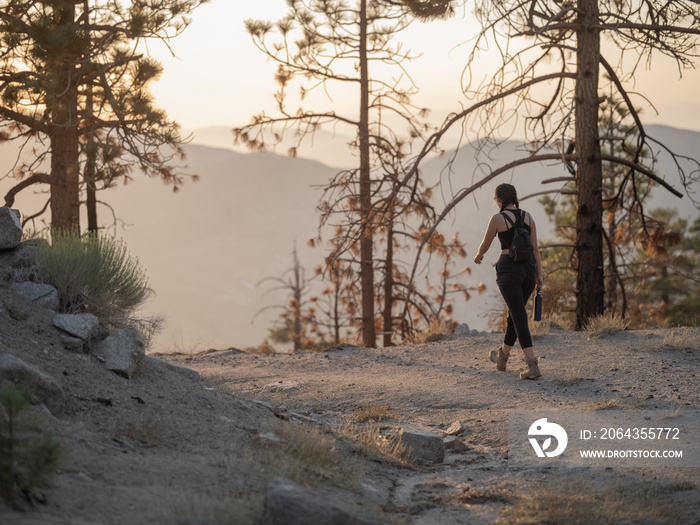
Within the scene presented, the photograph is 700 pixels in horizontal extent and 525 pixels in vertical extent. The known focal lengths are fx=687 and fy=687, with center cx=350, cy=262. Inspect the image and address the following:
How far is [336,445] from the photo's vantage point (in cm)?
536

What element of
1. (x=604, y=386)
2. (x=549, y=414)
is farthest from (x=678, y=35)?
(x=549, y=414)

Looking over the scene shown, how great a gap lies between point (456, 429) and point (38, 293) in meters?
3.94

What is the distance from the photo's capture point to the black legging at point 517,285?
24.0 ft

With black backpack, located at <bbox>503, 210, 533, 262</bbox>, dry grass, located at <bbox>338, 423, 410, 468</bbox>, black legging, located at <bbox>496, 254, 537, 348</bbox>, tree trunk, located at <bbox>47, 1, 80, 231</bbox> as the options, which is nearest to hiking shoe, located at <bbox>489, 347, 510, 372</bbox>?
black legging, located at <bbox>496, 254, 537, 348</bbox>

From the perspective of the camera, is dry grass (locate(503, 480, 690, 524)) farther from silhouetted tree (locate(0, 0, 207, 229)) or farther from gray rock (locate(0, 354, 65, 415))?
silhouetted tree (locate(0, 0, 207, 229))

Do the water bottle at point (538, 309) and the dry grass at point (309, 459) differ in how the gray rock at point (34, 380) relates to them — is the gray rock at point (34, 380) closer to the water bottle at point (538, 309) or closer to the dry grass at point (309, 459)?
the dry grass at point (309, 459)

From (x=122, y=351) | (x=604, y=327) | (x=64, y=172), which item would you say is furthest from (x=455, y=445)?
(x=64, y=172)

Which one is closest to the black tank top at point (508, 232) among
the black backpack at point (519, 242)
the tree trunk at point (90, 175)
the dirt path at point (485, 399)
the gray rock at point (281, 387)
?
the black backpack at point (519, 242)

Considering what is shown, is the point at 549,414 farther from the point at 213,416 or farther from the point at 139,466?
the point at 139,466

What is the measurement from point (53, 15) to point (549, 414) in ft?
35.8

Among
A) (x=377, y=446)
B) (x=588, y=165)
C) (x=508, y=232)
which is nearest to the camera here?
(x=377, y=446)

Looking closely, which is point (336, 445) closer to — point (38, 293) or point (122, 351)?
point (122, 351)

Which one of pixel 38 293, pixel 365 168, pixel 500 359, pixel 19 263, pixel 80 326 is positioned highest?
pixel 365 168

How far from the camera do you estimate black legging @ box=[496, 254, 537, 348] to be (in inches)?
287
